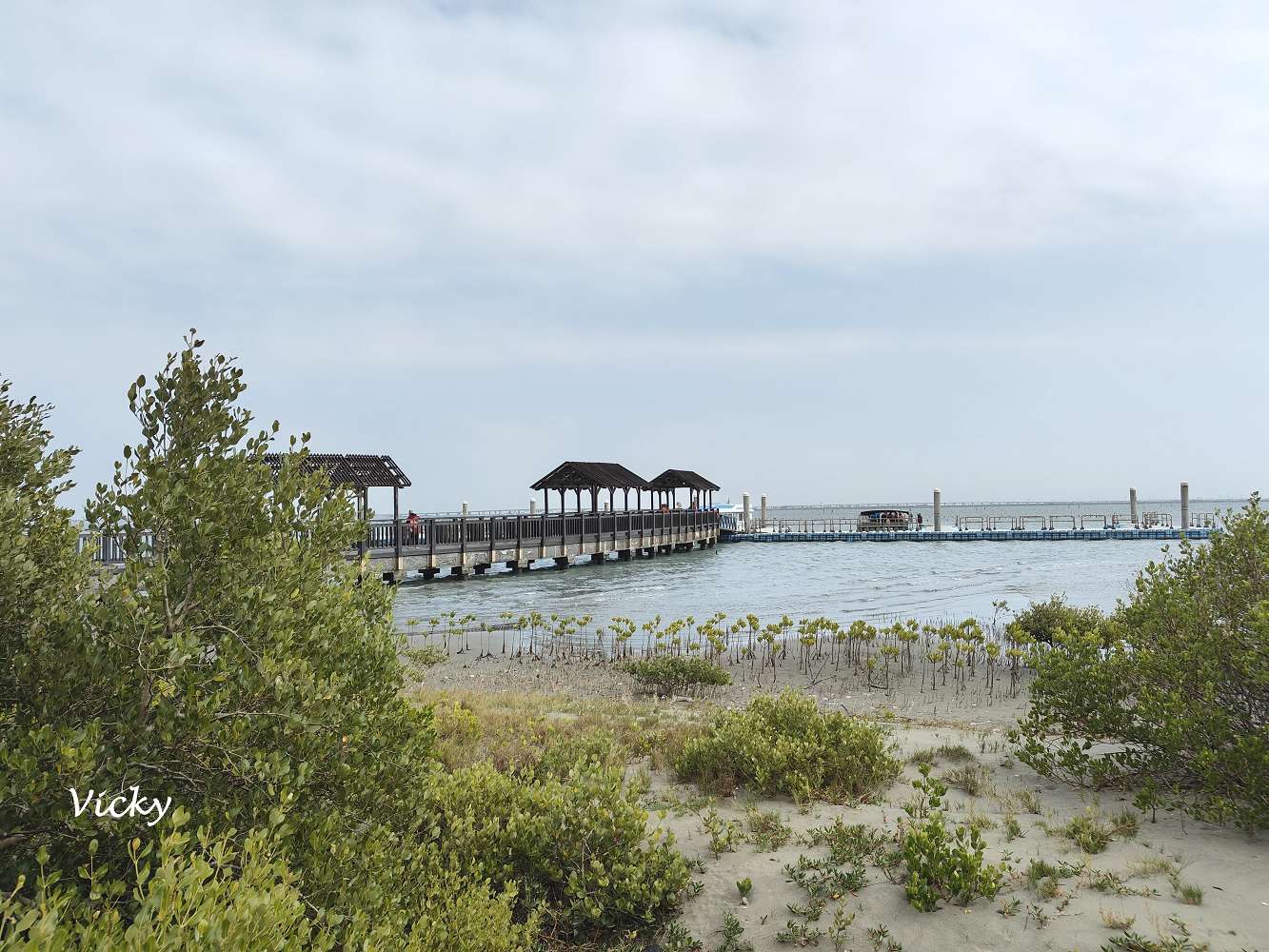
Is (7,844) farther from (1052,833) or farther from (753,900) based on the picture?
(1052,833)

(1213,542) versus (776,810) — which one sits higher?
(1213,542)

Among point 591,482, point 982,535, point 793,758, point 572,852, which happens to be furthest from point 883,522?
point 572,852

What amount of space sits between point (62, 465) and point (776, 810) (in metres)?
5.29

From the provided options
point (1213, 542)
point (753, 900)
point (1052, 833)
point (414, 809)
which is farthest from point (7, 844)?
point (1213, 542)

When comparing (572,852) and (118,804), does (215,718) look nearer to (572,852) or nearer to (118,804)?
(118,804)

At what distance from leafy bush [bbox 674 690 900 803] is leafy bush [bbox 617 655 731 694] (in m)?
5.22

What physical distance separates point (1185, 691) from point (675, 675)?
24.2 ft

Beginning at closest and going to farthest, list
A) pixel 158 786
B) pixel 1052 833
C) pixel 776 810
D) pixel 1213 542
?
pixel 158 786 < pixel 1052 833 < pixel 776 810 < pixel 1213 542

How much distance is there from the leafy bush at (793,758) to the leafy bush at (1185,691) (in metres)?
1.39

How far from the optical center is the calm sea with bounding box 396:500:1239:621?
2395 cm

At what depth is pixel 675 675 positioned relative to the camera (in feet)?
40.9

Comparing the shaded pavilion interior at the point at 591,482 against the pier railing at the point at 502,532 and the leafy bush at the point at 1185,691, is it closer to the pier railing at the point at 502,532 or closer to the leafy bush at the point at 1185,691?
the pier railing at the point at 502,532

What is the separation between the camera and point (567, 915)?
454 centimetres

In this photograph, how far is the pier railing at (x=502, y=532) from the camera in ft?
104
